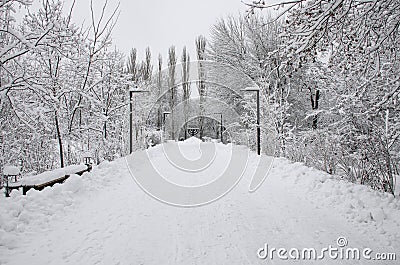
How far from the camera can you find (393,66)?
217 inches

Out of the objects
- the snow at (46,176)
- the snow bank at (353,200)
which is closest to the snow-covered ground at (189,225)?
the snow bank at (353,200)

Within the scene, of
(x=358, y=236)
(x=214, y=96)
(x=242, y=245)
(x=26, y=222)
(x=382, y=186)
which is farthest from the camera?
(x=214, y=96)

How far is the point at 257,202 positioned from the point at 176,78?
1287 inches

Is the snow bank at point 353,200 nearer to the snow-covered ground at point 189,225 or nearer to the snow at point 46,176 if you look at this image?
the snow-covered ground at point 189,225

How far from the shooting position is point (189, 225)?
494 centimetres

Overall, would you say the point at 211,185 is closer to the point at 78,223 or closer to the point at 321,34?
the point at 78,223

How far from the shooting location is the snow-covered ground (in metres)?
3.79

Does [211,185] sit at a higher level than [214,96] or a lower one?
lower

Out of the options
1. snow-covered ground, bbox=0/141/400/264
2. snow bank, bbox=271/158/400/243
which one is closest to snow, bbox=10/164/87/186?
snow-covered ground, bbox=0/141/400/264

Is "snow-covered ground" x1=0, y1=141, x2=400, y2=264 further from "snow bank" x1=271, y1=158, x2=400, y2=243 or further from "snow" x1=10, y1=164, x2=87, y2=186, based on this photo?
"snow" x1=10, y1=164, x2=87, y2=186

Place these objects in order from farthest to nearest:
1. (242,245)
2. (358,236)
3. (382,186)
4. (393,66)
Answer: (382,186)
(393,66)
(358,236)
(242,245)

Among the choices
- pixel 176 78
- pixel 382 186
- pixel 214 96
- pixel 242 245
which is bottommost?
pixel 242 245

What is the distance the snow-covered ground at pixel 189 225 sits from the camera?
3789 millimetres

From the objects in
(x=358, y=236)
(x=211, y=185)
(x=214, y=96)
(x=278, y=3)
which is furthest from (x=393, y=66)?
(x=214, y=96)
